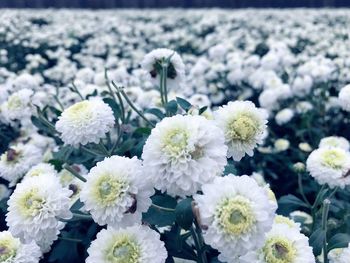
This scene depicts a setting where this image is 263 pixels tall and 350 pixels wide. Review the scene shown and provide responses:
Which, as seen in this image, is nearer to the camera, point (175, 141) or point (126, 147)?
point (175, 141)

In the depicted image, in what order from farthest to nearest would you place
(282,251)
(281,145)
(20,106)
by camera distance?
(281,145)
(20,106)
(282,251)

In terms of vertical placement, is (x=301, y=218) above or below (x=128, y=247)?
below

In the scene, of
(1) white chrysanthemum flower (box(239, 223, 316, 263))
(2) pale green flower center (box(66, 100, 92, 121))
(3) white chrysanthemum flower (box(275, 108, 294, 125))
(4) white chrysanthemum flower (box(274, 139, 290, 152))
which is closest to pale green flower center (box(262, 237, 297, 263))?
(1) white chrysanthemum flower (box(239, 223, 316, 263))

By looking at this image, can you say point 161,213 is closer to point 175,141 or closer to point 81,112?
point 175,141

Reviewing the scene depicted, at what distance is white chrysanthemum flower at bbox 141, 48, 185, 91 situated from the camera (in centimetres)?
166

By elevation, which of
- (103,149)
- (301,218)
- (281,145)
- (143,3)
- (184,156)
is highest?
(184,156)

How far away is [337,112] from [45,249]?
243 centimetres

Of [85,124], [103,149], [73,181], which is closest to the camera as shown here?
[85,124]

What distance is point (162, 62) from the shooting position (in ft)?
5.34

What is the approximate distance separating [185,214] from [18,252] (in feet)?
1.54

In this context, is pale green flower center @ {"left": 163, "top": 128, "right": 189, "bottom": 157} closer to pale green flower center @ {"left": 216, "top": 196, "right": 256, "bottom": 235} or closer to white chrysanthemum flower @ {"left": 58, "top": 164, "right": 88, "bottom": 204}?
pale green flower center @ {"left": 216, "top": 196, "right": 256, "bottom": 235}

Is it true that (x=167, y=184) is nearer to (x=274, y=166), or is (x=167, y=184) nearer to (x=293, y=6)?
(x=274, y=166)

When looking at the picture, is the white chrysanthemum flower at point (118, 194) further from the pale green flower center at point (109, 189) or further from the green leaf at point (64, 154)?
the green leaf at point (64, 154)

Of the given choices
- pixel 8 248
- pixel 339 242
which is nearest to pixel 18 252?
pixel 8 248
